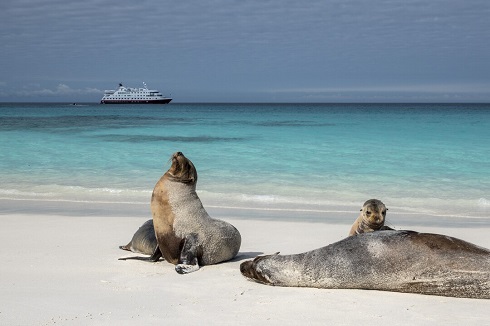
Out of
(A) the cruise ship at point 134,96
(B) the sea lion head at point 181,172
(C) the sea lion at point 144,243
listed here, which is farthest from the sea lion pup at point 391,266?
(A) the cruise ship at point 134,96

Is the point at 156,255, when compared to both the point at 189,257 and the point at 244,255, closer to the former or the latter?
the point at 189,257

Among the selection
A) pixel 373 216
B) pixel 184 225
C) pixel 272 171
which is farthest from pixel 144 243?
pixel 272 171

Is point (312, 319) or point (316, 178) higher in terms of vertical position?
point (316, 178)

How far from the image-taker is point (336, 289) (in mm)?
4977

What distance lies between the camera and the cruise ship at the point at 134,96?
108 meters

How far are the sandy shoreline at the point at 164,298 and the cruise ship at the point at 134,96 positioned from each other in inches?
4033

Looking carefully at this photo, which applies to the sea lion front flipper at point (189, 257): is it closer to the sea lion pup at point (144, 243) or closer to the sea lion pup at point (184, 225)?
the sea lion pup at point (184, 225)

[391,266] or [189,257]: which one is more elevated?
[391,266]

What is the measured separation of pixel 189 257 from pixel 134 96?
4135 inches

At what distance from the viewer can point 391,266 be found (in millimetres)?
4891

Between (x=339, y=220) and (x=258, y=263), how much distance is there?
12.6ft

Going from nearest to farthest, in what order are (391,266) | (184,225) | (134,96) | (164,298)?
(164,298) → (391,266) → (184,225) → (134,96)

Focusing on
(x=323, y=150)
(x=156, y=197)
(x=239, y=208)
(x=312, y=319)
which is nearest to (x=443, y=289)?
(x=312, y=319)

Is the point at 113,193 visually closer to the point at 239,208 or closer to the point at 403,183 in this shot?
the point at 239,208
